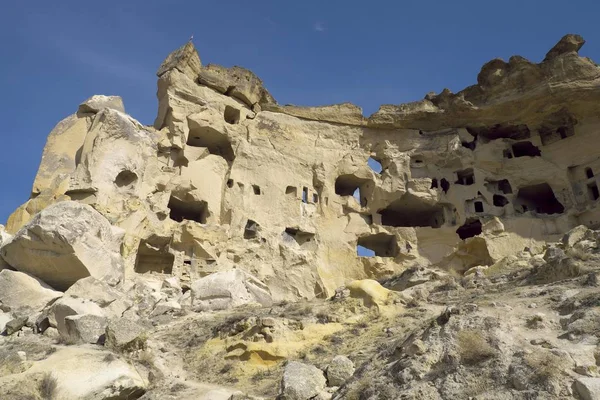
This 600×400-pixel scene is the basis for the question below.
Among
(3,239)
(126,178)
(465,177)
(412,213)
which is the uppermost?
(465,177)

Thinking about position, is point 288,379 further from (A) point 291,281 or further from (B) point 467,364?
(A) point 291,281

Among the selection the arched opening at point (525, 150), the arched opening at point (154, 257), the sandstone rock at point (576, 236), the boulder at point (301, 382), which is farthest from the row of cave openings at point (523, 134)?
the boulder at point (301, 382)

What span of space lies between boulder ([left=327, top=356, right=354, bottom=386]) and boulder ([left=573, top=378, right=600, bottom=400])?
303 centimetres

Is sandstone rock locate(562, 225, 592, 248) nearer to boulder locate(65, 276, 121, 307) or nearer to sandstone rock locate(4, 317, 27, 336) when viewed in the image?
boulder locate(65, 276, 121, 307)

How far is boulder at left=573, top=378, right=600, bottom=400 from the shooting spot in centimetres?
458

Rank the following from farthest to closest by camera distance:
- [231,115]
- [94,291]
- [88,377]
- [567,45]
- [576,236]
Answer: [231,115] → [567,45] → [576,236] → [94,291] → [88,377]

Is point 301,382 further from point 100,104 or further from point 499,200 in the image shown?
point 499,200

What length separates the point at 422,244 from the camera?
24797mm

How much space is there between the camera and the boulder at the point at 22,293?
42.4ft

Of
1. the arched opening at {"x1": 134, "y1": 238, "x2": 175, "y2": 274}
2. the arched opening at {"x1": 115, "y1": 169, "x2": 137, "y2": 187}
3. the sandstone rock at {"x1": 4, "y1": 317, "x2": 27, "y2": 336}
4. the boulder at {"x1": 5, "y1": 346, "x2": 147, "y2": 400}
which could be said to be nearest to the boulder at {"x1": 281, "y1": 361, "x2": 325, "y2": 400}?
the boulder at {"x1": 5, "y1": 346, "x2": 147, "y2": 400}

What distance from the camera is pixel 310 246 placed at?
23828mm

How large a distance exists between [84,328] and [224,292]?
4.60 metres

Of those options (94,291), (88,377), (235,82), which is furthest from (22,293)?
(235,82)

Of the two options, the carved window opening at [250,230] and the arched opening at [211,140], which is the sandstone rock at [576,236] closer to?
the carved window opening at [250,230]
